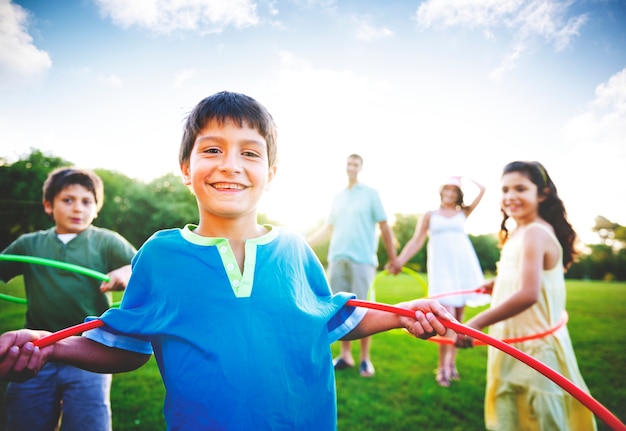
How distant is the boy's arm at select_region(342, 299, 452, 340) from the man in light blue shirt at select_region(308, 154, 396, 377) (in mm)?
3796

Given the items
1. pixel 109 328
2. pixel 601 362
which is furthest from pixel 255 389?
pixel 601 362

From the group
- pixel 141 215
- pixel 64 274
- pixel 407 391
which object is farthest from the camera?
pixel 141 215

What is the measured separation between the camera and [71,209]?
290 cm

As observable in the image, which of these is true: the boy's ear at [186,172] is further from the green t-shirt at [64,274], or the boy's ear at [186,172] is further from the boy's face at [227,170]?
the green t-shirt at [64,274]

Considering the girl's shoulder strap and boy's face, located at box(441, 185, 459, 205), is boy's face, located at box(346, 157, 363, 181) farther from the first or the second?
the girl's shoulder strap

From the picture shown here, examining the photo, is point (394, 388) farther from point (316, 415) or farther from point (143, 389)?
point (316, 415)

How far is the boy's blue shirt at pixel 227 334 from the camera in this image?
127 centimetres

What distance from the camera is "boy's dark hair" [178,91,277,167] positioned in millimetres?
1560

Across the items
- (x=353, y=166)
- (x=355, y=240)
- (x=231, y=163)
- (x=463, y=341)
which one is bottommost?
(x=463, y=341)

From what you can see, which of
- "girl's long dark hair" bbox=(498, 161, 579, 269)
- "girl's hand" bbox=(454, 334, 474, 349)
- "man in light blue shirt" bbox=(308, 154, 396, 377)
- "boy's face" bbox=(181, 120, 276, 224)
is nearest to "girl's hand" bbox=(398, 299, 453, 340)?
"boy's face" bbox=(181, 120, 276, 224)

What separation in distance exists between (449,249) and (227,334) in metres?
4.80

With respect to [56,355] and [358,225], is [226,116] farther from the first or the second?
[358,225]

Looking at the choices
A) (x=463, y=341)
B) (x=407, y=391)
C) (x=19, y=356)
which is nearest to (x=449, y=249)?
(x=407, y=391)

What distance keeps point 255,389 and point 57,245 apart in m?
2.52
